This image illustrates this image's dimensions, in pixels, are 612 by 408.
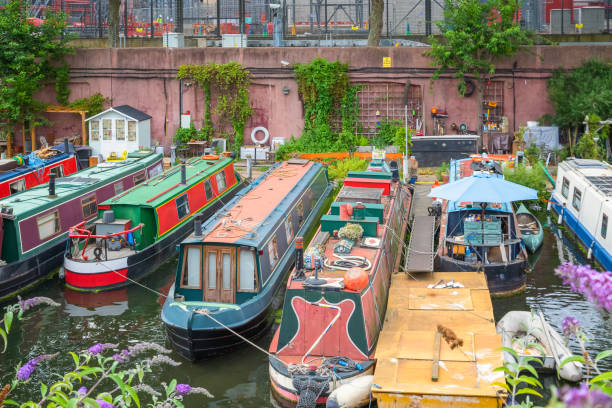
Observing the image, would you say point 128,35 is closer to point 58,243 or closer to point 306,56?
point 306,56

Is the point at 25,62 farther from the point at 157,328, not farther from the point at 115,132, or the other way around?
the point at 157,328

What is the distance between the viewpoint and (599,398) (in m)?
2.52

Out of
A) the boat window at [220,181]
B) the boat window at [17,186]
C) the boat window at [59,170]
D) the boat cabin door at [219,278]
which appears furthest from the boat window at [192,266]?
the boat window at [59,170]

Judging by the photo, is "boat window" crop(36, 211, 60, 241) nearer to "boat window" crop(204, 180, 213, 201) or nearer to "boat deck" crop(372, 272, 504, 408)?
"boat window" crop(204, 180, 213, 201)

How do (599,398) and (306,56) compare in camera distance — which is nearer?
(599,398)

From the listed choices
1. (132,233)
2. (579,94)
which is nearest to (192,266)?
(132,233)

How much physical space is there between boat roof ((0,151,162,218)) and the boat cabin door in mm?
5202

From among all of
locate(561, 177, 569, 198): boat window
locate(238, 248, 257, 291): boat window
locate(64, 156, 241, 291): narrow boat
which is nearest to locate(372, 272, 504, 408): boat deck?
locate(238, 248, 257, 291): boat window

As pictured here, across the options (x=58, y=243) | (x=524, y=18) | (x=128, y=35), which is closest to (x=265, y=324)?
(x=58, y=243)

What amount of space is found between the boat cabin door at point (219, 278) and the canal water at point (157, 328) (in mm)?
994

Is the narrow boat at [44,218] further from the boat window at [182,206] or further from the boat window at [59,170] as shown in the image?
the boat window at [182,206]

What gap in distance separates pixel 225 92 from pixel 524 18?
48.5ft

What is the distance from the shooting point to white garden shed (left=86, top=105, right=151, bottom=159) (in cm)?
2570

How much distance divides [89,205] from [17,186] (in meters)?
2.46
